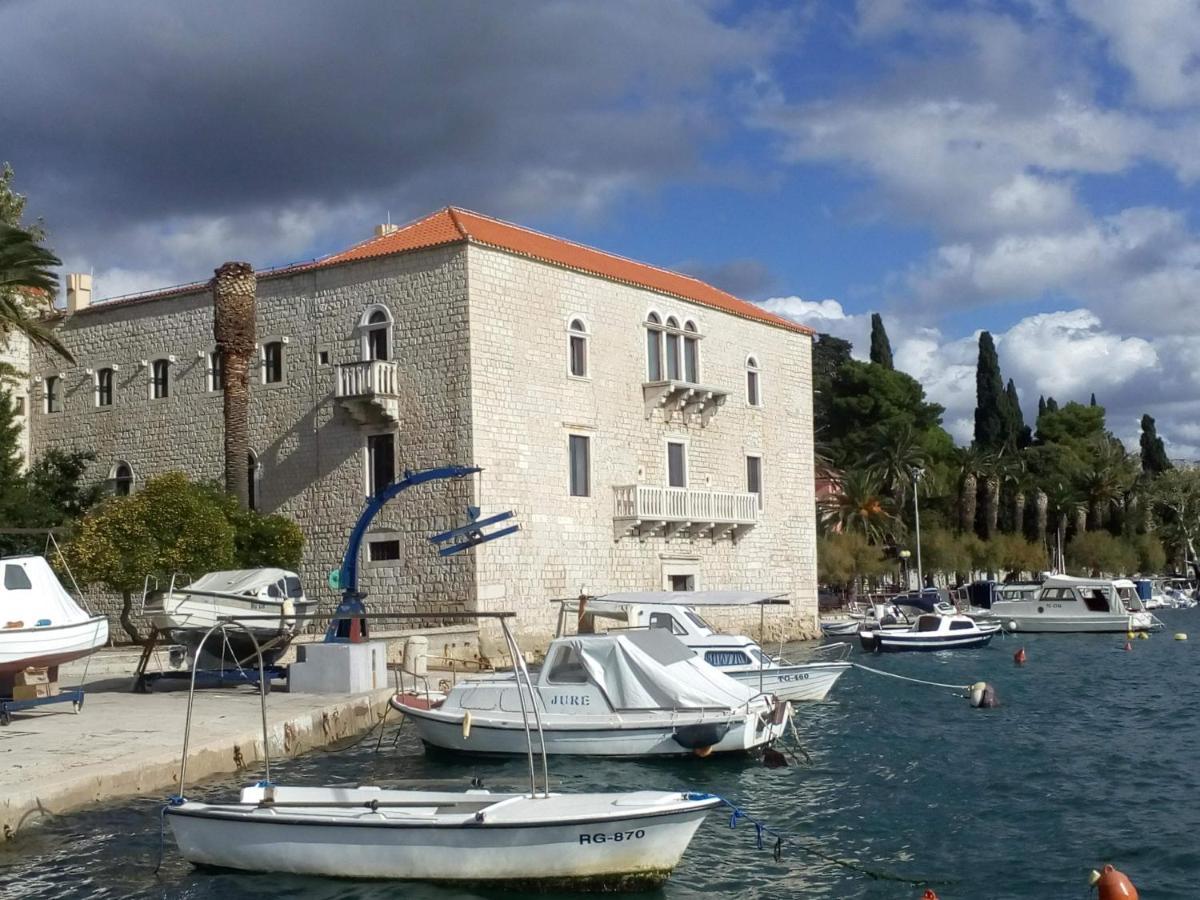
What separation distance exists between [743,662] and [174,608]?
10.5 metres

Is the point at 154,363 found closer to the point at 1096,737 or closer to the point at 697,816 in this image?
the point at 1096,737

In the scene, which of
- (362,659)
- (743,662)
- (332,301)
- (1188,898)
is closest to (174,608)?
(362,659)

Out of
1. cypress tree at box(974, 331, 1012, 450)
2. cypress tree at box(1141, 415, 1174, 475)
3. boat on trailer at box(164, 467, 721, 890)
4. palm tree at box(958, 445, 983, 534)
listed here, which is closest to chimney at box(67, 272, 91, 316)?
boat on trailer at box(164, 467, 721, 890)

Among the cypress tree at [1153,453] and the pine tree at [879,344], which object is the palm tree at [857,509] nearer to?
the pine tree at [879,344]

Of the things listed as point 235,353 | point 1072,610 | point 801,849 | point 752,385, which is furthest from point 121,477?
point 1072,610

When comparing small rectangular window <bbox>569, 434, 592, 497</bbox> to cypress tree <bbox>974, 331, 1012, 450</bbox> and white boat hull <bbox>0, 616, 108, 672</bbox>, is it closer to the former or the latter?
white boat hull <bbox>0, 616, 108, 672</bbox>

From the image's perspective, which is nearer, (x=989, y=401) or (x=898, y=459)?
(x=898, y=459)

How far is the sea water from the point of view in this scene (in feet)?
40.5

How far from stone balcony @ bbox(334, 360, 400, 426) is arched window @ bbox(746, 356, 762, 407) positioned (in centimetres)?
1290

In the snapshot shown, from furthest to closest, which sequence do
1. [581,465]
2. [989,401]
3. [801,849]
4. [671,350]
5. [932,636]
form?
[989,401] < [932,636] < [671,350] < [581,465] < [801,849]

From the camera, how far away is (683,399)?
38.7 metres

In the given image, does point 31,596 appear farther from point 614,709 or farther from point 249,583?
point 614,709

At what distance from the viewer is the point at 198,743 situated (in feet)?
54.6

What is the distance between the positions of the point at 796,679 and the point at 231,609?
10489 mm
